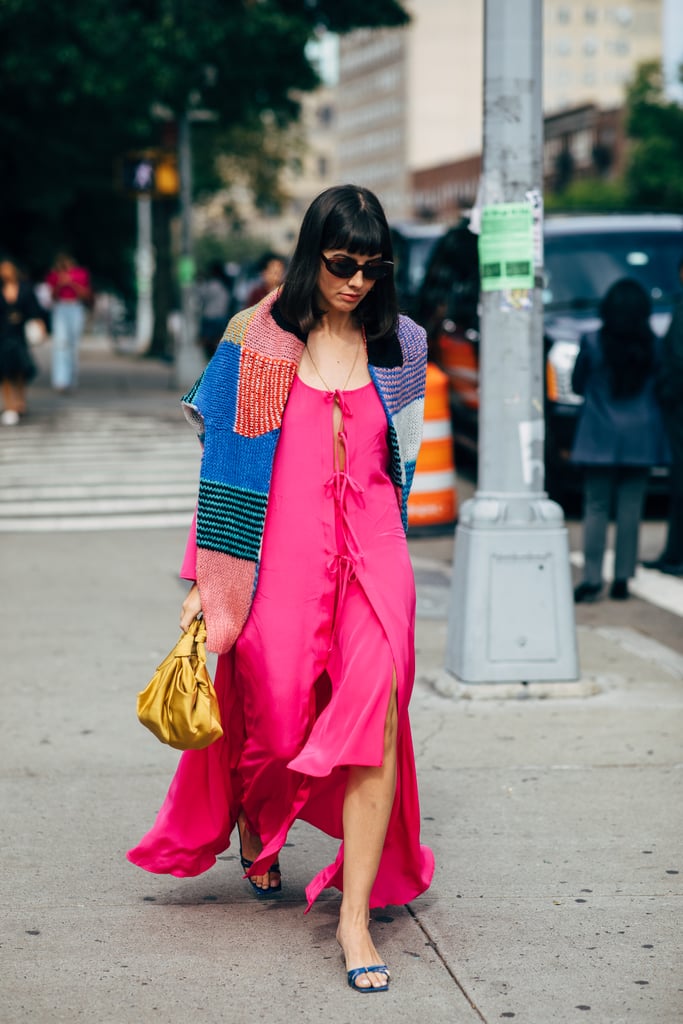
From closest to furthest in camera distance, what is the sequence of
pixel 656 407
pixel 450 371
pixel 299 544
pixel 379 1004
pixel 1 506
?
pixel 379 1004
pixel 299 544
pixel 656 407
pixel 1 506
pixel 450 371

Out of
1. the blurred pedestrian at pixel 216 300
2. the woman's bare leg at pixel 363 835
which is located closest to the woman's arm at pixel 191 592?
the woman's bare leg at pixel 363 835

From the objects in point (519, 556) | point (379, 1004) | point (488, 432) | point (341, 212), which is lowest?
point (379, 1004)

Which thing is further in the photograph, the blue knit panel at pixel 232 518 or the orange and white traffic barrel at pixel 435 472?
the orange and white traffic barrel at pixel 435 472

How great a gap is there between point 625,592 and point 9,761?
13.9ft

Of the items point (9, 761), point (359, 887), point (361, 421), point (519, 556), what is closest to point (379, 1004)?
point (359, 887)

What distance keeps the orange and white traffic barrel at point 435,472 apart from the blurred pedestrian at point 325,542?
684 centimetres

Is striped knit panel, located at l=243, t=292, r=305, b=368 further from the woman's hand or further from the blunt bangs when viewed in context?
the woman's hand

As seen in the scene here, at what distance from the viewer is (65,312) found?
71.7 ft

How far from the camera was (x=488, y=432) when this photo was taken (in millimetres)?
6680

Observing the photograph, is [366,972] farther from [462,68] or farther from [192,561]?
[462,68]

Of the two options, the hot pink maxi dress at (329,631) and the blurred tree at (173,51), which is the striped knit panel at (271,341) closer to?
the hot pink maxi dress at (329,631)

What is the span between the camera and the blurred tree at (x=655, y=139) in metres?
63.0

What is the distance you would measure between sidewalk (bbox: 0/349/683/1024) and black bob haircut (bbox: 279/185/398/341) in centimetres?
150

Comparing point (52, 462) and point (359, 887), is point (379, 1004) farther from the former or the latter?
point (52, 462)
